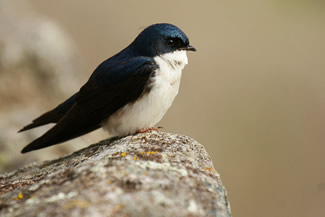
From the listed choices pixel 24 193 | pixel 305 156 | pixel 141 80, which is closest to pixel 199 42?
pixel 305 156

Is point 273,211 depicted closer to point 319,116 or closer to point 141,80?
point 319,116

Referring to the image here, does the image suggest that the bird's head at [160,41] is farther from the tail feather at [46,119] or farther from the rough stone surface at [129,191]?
the rough stone surface at [129,191]

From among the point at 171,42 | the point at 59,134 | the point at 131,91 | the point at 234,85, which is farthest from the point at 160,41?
the point at 234,85

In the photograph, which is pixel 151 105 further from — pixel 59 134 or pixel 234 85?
pixel 234 85

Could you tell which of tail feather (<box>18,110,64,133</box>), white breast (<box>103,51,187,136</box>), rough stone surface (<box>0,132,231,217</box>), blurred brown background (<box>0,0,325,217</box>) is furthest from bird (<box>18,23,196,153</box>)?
rough stone surface (<box>0,132,231,217</box>)

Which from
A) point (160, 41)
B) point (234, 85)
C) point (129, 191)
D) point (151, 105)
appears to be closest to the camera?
point (129, 191)

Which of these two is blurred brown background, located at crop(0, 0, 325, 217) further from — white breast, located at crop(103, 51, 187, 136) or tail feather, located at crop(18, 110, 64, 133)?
white breast, located at crop(103, 51, 187, 136)
